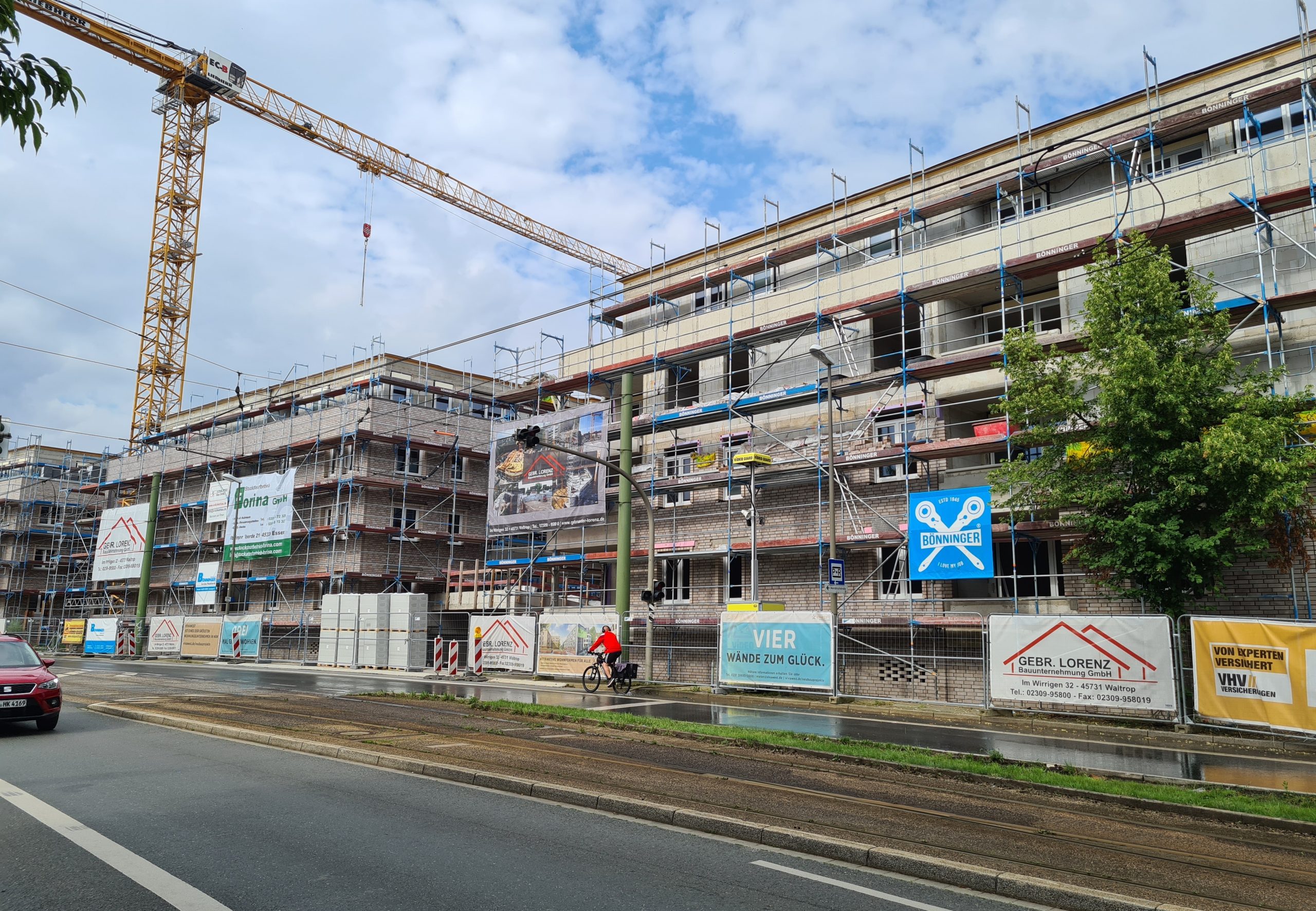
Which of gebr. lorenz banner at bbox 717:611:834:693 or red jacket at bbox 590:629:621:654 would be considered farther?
red jacket at bbox 590:629:621:654

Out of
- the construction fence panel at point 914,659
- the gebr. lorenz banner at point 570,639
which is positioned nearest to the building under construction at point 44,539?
the gebr. lorenz banner at point 570,639

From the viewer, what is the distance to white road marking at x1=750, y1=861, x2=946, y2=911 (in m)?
5.73

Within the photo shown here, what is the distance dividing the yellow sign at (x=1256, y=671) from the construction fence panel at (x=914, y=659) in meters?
5.09

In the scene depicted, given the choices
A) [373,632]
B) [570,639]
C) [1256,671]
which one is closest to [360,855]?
[1256,671]

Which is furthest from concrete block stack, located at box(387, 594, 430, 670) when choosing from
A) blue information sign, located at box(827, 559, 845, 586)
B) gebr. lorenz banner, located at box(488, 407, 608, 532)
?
blue information sign, located at box(827, 559, 845, 586)

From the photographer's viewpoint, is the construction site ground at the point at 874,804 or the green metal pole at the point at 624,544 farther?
the green metal pole at the point at 624,544

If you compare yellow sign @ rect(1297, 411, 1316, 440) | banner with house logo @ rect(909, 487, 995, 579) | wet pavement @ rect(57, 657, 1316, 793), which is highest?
yellow sign @ rect(1297, 411, 1316, 440)

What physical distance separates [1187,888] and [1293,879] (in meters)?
1.06

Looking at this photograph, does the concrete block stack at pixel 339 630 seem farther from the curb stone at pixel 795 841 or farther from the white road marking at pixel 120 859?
the white road marking at pixel 120 859

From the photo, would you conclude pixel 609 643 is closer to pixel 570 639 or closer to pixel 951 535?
pixel 570 639

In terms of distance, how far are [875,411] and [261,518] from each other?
31120 millimetres

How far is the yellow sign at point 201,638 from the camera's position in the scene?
4244 centimetres

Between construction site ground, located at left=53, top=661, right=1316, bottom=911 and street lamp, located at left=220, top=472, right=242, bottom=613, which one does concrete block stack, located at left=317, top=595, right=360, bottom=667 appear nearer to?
street lamp, located at left=220, top=472, right=242, bottom=613

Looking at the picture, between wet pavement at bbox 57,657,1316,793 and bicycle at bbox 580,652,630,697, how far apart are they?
0.40 metres
